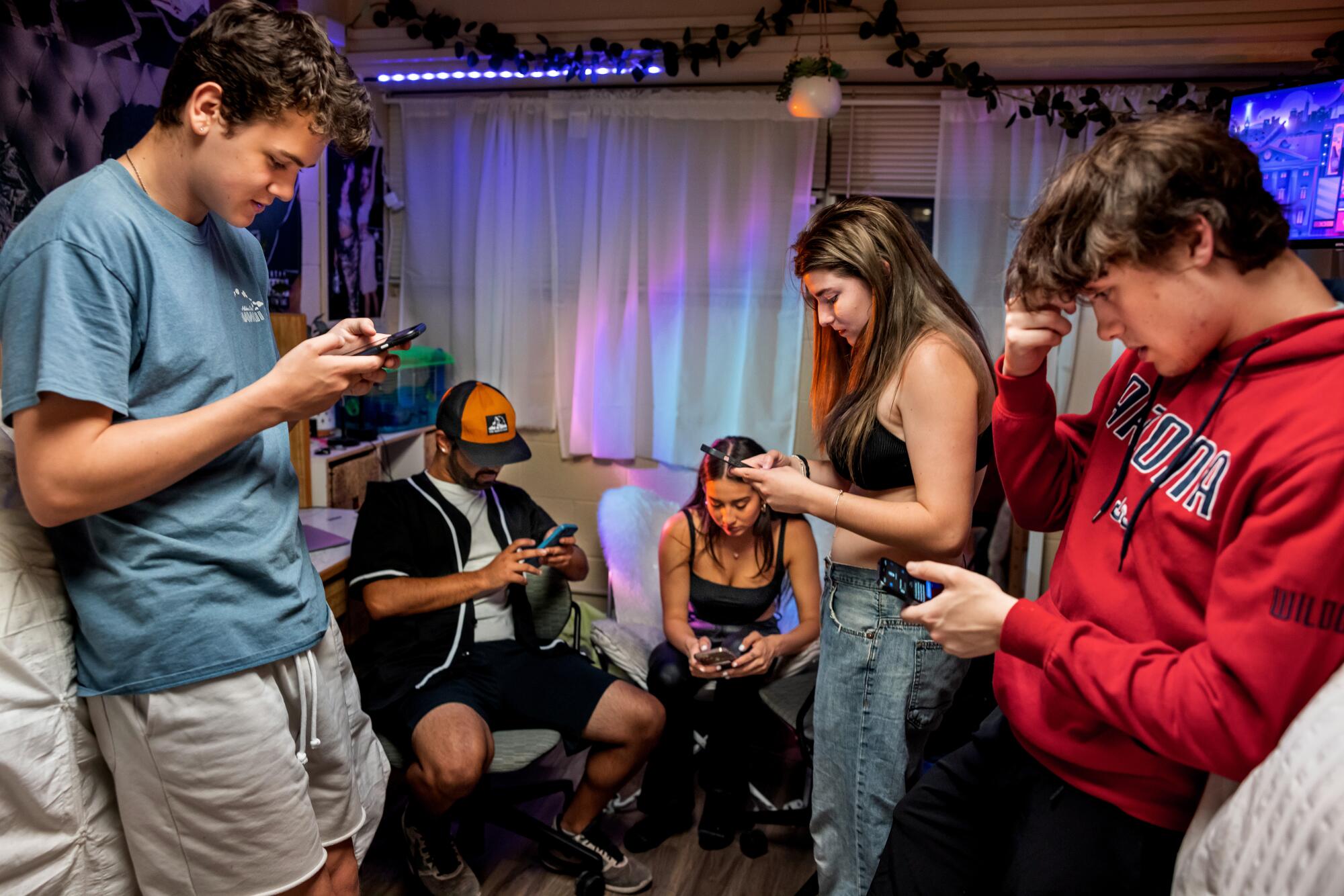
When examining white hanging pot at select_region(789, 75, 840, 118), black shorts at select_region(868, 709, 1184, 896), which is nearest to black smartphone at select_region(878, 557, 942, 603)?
black shorts at select_region(868, 709, 1184, 896)

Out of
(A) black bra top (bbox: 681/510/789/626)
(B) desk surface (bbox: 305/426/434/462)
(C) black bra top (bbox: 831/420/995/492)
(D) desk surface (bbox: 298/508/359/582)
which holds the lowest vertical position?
(A) black bra top (bbox: 681/510/789/626)

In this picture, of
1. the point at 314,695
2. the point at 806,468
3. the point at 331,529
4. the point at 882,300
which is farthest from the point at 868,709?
the point at 331,529

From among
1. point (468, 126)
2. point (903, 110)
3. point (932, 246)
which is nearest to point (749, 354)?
point (932, 246)

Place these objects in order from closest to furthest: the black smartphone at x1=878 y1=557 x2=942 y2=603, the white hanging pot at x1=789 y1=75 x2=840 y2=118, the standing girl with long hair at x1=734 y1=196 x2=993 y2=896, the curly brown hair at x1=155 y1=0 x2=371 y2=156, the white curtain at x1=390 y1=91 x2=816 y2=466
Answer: the curly brown hair at x1=155 y1=0 x2=371 y2=156, the black smartphone at x1=878 y1=557 x2=942 y2=603, the standing girl with long hair at x1=734 y1=196 x2=993 y2=896, the white hanging pot at x1=789 y1=75 x2=840 y2=118, the white curtain at x1=390 y1=91 x2=816 y2=466

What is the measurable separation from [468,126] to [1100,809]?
3545mm

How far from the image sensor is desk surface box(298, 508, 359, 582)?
2482 millimetres

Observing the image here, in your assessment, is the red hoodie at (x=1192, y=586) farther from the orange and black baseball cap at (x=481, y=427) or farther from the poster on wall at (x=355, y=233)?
the poster on wall at (x=355, y=233)

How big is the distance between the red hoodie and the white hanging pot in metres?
2.18

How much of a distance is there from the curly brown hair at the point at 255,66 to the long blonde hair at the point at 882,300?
2.80 feet

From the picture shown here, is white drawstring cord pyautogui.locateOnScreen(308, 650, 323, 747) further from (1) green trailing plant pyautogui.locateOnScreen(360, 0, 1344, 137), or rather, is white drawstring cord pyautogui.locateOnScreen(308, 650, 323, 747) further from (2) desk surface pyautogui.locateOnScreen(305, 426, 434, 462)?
(1) green trailing plant pyautogui.locateOnScreen(360, 0, 1344, 137)

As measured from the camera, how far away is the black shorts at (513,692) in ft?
7.56

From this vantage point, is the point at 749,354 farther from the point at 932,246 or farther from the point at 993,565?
the point at 993,565

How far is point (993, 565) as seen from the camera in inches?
139

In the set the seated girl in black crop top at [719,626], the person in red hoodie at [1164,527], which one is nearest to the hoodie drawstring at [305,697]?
the person in red hoodie at [1164,527]
